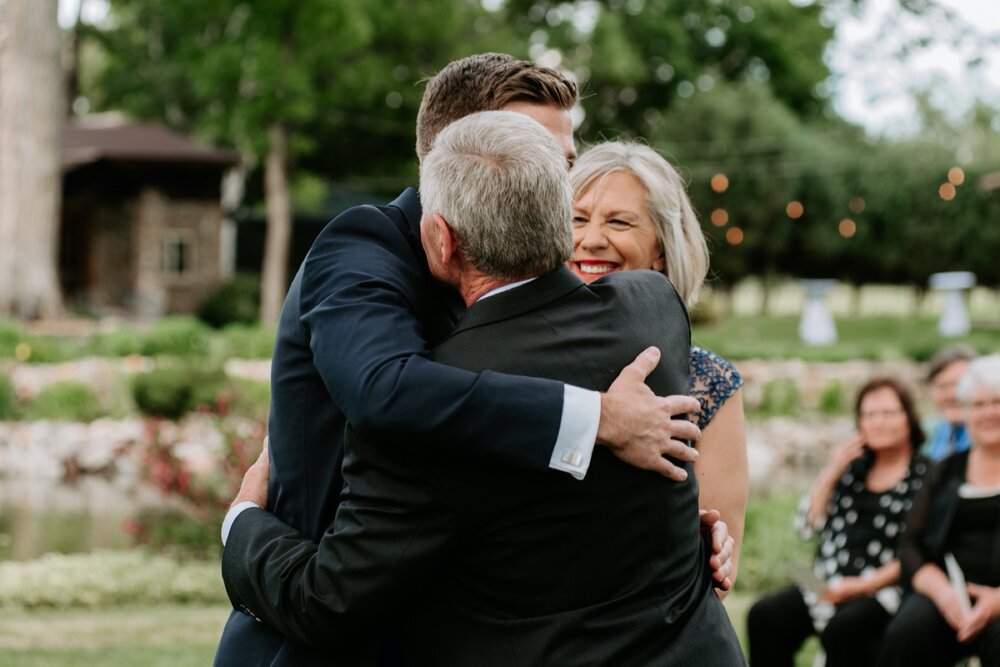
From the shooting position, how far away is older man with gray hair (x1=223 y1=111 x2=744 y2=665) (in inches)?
75.7

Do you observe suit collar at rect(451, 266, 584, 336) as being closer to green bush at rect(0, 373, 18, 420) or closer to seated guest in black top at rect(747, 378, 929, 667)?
seated guest in black top at rect(747, 378, 929, 667)

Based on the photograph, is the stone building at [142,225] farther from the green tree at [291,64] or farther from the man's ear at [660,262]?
the man's ear at [660,262]

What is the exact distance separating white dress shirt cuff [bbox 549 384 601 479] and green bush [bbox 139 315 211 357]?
45.6 feet

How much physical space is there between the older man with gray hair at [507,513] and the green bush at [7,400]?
12.6 metres

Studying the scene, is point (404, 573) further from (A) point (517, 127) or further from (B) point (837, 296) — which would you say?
(B) point (837, 296)

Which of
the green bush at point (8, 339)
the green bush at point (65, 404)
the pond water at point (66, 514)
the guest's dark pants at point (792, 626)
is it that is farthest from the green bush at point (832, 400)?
the guest's dark pants at point (792, 626)

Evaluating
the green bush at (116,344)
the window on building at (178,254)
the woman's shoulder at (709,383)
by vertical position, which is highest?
the woman's shoulder at (709,383)

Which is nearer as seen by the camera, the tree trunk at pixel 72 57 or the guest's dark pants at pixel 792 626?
the guest's dark pants at pixel 792 626

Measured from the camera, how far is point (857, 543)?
213 inches

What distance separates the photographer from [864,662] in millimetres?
4930

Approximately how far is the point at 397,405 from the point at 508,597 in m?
0.40

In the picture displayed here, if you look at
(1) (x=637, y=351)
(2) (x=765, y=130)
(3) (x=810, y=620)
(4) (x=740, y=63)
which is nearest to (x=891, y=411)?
(3) (x=810, y=620)

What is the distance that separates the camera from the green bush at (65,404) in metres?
13.5

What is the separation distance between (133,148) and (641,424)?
89.7ft
